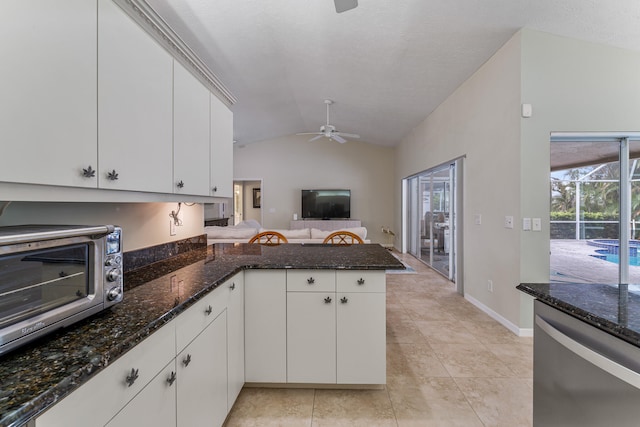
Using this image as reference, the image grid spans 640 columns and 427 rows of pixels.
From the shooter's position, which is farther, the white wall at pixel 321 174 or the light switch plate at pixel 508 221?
the white wall at pixel 321 174

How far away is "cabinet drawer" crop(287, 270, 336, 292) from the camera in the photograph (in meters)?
1.81

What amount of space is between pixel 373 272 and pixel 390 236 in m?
6.68

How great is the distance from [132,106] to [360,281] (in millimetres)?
1480

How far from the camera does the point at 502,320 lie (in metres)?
2.99

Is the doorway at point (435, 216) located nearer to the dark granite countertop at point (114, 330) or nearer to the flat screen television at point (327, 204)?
the flat screen television at point (327, 204)

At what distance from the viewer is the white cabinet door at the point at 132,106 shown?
1.10 meters

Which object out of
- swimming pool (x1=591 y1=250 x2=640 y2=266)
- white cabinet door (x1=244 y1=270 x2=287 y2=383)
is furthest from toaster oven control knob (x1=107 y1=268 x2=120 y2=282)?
swimming pool (x1=591 y1=250 x2=640 y2=266)

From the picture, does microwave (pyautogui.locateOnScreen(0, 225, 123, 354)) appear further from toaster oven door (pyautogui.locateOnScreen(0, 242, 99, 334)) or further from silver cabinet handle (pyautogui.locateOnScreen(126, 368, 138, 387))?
silver cabinet handle (pyautogui.locateOnScreen(126, 368, 138, 387))

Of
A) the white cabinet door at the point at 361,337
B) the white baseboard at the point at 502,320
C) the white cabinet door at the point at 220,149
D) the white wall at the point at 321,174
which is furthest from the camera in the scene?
the white wall at the point at 321,174

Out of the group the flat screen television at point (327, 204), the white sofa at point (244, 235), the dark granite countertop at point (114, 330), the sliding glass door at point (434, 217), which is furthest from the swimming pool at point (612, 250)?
the flat screen television at point (327, 204)

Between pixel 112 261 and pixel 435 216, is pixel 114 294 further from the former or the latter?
pixel 435 216

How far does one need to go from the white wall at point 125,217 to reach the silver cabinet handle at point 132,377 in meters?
0.76

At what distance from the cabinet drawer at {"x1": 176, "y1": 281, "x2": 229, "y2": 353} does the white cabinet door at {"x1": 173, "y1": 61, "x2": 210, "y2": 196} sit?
604 mm

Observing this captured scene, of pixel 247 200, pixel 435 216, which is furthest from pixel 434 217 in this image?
pixel 247 200
